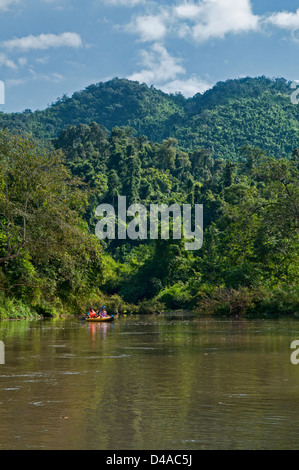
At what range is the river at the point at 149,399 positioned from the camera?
21.1 feet

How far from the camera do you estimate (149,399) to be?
8766mm

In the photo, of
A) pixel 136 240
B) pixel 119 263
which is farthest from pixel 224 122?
pixel 119 263

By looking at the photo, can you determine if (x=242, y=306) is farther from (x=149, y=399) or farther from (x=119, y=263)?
(x=119, y=263)

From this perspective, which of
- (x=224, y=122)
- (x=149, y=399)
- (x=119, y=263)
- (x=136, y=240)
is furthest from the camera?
(x=224, y=122)

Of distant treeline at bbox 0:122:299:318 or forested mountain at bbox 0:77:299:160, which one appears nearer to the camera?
distant treeline at bbox 0:122:299:318

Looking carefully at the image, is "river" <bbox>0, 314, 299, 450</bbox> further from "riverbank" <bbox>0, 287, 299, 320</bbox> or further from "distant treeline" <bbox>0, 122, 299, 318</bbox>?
"riverbank" <bbox>0, 287, 299, 320</bbox>

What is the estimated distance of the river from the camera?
6.43 m

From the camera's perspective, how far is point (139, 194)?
300ft

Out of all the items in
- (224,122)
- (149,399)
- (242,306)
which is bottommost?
(242,306)

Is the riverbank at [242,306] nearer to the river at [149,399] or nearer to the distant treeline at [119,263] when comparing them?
the distant treeline at [119,263]

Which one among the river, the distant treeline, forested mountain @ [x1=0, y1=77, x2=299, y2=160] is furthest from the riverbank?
forested mountain @ [x1=0, y1=77, x2=299, y2=160]

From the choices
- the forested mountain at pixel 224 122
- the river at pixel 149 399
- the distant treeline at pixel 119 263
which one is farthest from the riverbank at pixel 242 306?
the forested mountain at pixel 224 122
